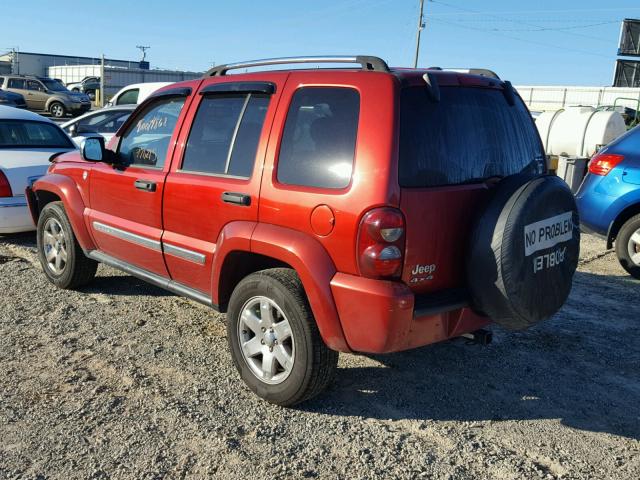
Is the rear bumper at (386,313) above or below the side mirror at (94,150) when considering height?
below

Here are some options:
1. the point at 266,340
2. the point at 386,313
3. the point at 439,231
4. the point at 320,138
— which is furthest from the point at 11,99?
the point at 386,313

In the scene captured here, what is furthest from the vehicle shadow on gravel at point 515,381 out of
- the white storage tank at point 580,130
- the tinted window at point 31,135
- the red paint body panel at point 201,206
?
the white storage tank at point 580,130

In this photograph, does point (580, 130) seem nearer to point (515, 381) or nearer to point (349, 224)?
point (515, 381)

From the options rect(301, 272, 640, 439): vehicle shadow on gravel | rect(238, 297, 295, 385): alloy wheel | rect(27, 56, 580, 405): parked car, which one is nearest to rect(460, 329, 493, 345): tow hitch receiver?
rect(27, 56, 580, 405): parked car

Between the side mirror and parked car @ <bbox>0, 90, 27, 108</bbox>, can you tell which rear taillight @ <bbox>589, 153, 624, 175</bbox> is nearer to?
the side mirror

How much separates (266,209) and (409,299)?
96 centimetres

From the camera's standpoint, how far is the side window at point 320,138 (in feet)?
10.1

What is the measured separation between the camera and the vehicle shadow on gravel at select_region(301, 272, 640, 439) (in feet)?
11.4

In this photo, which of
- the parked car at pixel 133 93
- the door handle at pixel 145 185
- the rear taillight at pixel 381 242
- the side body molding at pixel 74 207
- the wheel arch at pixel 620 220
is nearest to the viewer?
the rear taillight at pixel 381 242

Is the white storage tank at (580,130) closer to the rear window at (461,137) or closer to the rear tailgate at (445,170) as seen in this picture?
the rear window at (461,137)

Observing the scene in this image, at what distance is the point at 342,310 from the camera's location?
3045 millimetres

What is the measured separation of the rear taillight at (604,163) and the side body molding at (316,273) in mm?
4600

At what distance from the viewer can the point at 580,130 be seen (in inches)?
563

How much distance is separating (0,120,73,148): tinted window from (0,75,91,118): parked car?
21695 millimetres
